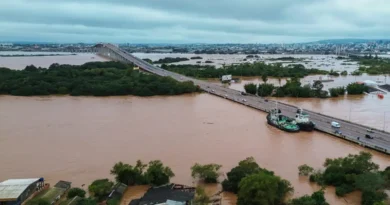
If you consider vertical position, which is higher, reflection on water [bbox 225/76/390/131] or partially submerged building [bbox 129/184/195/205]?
partially submerged building [bbox 129/184/195/205]

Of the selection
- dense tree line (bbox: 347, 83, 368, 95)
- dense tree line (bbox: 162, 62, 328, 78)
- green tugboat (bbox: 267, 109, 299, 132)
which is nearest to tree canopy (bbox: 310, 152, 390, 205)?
green tugboat (bbox: 267, 109, 299, 132)

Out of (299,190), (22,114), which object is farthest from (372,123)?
(22,114)

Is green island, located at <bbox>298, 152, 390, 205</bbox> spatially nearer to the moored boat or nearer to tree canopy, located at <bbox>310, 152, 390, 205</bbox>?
tree canopy, located at <bbox>310, 152, 390, 205</bbox>

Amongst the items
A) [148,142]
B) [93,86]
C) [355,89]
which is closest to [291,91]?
[355,89]

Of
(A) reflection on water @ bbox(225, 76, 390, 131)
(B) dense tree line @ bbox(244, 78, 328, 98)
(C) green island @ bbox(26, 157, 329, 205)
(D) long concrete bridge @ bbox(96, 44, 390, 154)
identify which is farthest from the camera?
(B) dense tree line @ bbox(244, 78, 328, 98)

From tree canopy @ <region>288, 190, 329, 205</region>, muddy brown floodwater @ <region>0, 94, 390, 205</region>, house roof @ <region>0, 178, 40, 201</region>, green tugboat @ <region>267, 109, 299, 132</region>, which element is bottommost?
muddy brown floodwater @ <region>0, 94, 390, 205</region>

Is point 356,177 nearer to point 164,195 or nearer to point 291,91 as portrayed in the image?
point 164,195
